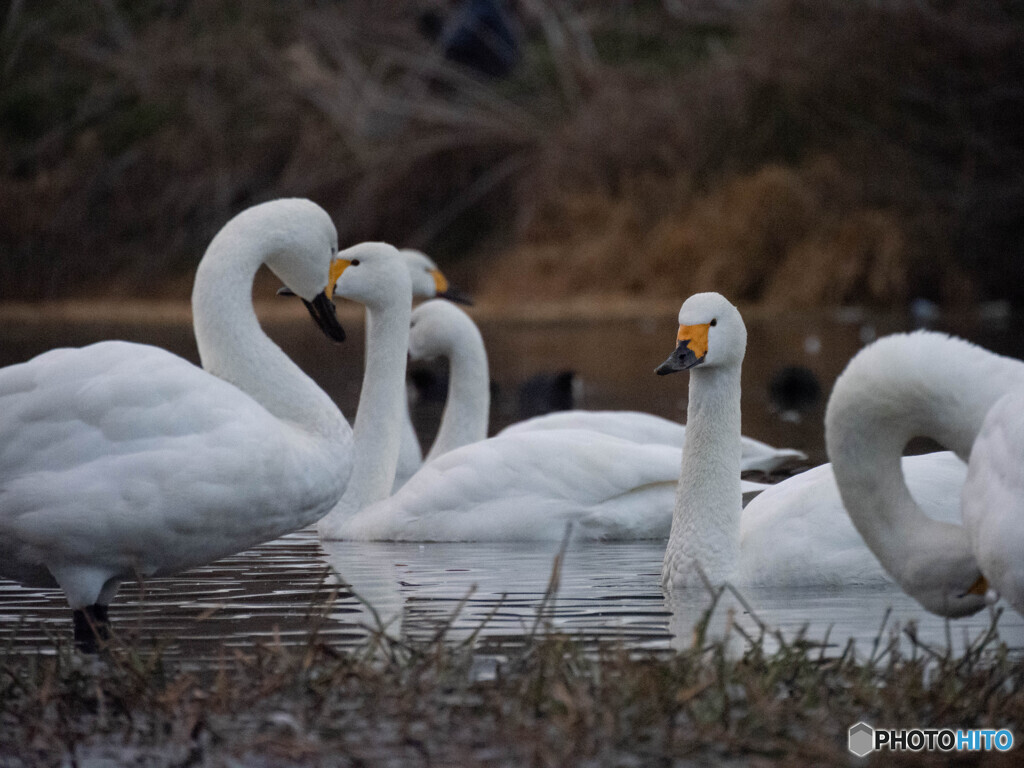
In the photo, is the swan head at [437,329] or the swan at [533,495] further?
the swan head at [437,329]

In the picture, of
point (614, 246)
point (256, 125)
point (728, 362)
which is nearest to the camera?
point (728, 362)

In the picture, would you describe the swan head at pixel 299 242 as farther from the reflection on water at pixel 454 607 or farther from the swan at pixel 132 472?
the reflection on water at pixel 454 607

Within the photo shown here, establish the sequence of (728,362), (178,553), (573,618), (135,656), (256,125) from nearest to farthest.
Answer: (135,656), (178,553), (573,618), (728,362), (256,125)

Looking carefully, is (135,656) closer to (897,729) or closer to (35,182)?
(897,729)

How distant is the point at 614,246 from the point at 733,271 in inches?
85.7

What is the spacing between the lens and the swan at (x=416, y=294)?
28.6 feet

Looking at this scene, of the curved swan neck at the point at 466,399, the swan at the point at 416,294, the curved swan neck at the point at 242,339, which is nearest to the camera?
the curved swan neck at the point at 242,339

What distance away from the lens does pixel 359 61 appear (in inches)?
1203

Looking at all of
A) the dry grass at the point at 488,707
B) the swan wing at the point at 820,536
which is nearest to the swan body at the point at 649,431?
the swan wing at the point at 820,536

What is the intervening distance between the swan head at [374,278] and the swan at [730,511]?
2362 millimetres

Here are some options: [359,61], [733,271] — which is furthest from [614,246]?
[359,61]

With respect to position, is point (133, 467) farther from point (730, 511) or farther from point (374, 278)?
point (374, 278)

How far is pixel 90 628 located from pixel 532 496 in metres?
2.63

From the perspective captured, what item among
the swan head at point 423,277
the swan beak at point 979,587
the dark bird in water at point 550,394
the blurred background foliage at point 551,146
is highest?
the blurred background foliage at point 551,146
